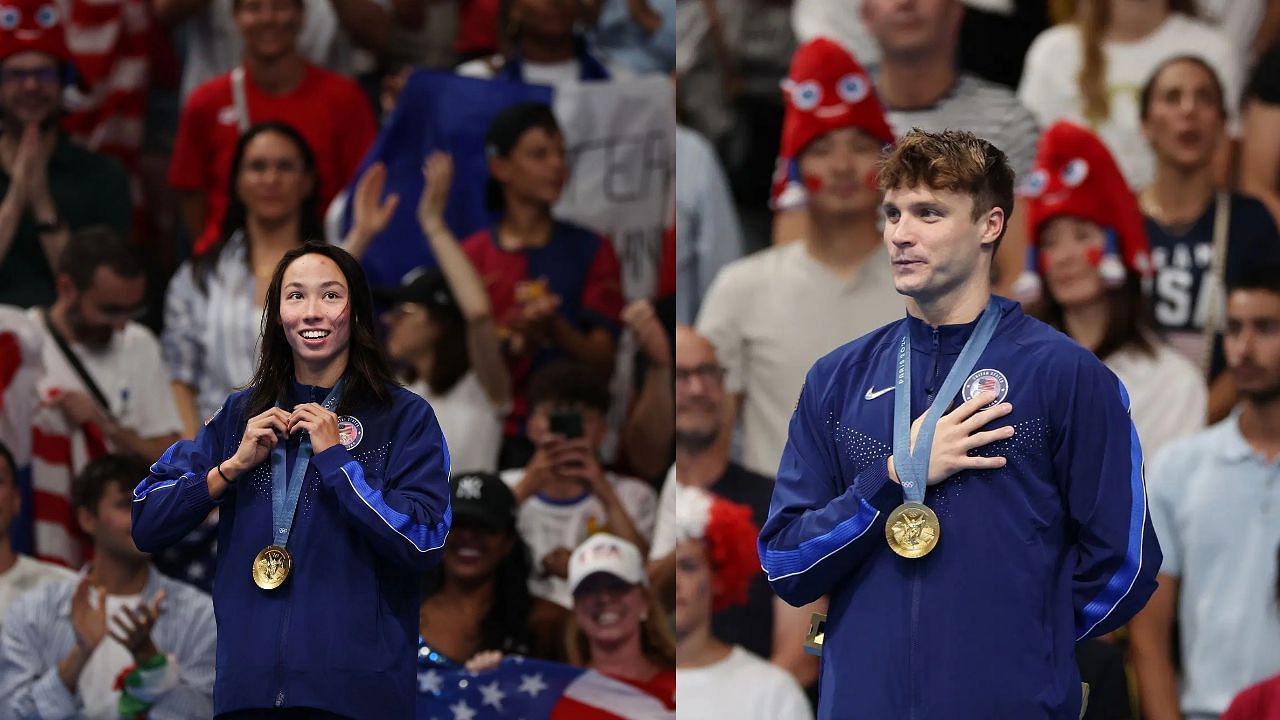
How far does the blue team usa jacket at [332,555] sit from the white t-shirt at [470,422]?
280 cm

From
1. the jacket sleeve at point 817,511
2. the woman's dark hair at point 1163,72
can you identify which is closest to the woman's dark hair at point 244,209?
the woman's dark hair at point 1163,72

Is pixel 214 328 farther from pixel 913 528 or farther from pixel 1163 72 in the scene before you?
pixel 913 528

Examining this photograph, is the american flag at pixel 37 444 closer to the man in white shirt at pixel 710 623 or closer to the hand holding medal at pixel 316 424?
the man in white shirt at pixel 710 623

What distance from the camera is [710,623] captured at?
6.59 m

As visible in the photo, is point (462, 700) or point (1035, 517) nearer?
point (1035, 517)

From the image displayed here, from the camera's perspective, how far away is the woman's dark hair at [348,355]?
380cm

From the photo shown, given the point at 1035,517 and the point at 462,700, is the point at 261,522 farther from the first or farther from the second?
the point at 462,700

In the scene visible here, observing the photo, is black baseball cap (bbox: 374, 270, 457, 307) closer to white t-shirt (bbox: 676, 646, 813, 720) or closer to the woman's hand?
white t-shirt (bbox: 676, 646, 813, 720)

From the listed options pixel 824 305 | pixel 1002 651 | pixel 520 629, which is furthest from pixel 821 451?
pixel 824 305

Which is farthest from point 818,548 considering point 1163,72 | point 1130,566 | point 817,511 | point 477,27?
point 477,27

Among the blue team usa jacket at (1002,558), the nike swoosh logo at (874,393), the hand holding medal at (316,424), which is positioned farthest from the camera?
the hand holding medal at (316,424)

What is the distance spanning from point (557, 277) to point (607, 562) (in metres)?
1.29

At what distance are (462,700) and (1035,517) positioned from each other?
2.52m

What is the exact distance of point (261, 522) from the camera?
3.72 m
